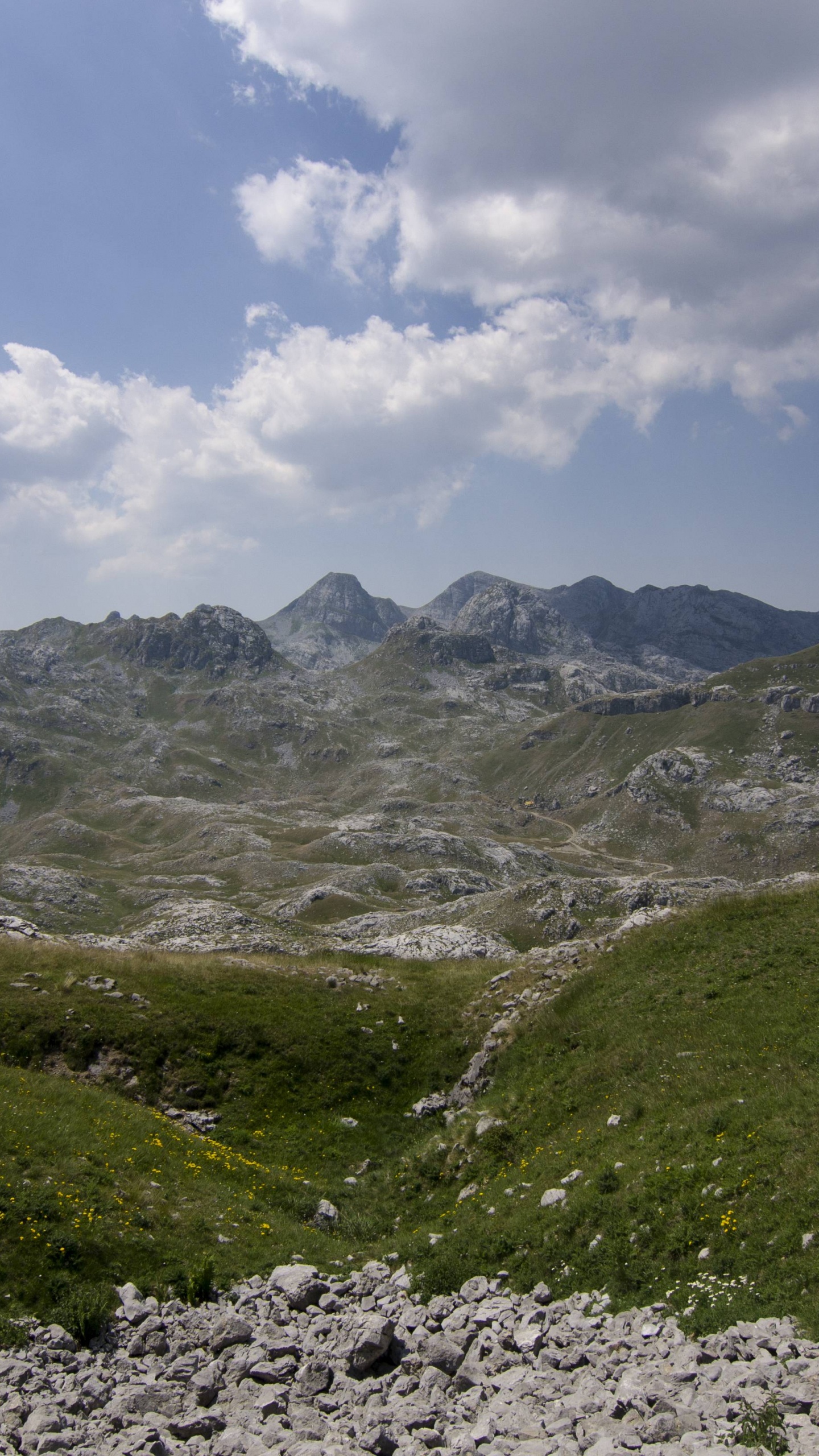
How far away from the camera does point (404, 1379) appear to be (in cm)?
1435

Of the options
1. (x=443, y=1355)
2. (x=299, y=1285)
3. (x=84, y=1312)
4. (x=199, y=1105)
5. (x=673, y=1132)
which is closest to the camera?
(x=443, y=1355)

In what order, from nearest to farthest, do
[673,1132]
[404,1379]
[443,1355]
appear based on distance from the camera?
[404,1379] → [443,1355] → [673,1132]

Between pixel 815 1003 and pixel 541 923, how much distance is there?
88.3m

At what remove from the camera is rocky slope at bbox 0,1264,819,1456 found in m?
11.5

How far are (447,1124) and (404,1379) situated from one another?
17141 millimetres

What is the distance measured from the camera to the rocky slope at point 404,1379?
11.5 metres

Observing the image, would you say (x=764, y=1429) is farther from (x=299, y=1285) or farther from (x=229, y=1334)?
(x=299, y=1285)

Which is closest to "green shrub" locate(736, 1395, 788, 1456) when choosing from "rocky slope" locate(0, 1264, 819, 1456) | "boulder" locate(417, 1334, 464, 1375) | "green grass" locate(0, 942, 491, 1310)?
"rocky slope" locate(0, 1264, 819, 1456)

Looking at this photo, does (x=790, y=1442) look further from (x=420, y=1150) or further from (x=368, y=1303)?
(x=420, y=1150)

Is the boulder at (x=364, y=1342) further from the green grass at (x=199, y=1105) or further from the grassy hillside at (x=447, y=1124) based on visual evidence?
the green grass at (x=199, y=1105)

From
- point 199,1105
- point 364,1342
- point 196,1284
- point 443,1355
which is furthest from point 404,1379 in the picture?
point 199,1105

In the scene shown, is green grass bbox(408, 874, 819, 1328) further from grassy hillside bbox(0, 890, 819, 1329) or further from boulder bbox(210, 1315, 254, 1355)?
boulder bbox(210, 1315, 254, 1355)

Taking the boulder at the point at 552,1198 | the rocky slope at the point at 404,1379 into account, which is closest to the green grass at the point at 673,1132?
the boulder at the point at 552,1198

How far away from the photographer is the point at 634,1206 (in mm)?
18016
